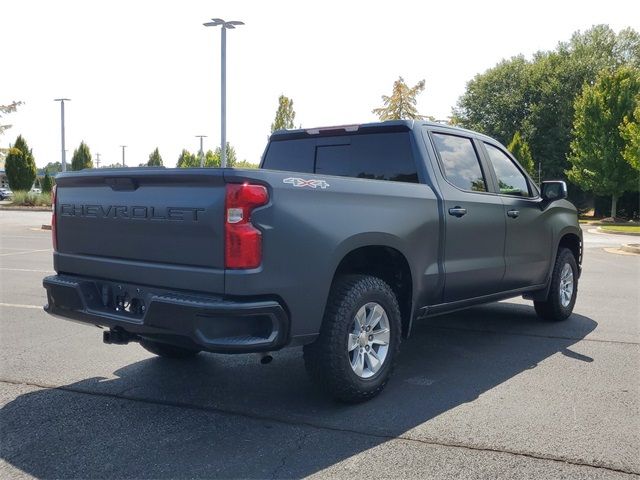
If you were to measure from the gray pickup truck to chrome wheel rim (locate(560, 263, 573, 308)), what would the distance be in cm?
151

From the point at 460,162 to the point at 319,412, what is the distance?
2585 millimetres

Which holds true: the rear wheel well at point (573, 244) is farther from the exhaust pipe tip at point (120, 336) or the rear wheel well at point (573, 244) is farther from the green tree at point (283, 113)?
the green tree at point (283, 113)

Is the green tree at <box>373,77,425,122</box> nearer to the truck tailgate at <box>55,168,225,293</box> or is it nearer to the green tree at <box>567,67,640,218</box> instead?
the green tree at <box>567,67,640,218</box>

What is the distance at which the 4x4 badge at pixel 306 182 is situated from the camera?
3.84 m

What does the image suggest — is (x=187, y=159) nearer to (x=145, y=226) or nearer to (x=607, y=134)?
(x=607, y=134)

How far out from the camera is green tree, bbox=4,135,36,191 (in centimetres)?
4681

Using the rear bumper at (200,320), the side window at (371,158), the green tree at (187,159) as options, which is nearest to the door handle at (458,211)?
the side window at (371,158)

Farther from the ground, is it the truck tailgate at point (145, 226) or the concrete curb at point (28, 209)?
the truck tailgate at point (145, 226)

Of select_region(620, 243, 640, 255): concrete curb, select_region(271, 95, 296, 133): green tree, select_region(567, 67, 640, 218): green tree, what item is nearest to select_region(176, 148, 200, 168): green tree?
select_region(271, 95, 296, 133): green tree

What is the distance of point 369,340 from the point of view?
441 cm

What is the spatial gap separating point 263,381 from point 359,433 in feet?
4.14

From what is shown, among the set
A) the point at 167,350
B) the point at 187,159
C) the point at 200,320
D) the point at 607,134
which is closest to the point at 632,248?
the point at 167,350

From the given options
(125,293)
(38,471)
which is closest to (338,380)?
(125,293)

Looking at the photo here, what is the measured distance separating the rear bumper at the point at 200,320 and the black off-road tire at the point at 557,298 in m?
4.13
